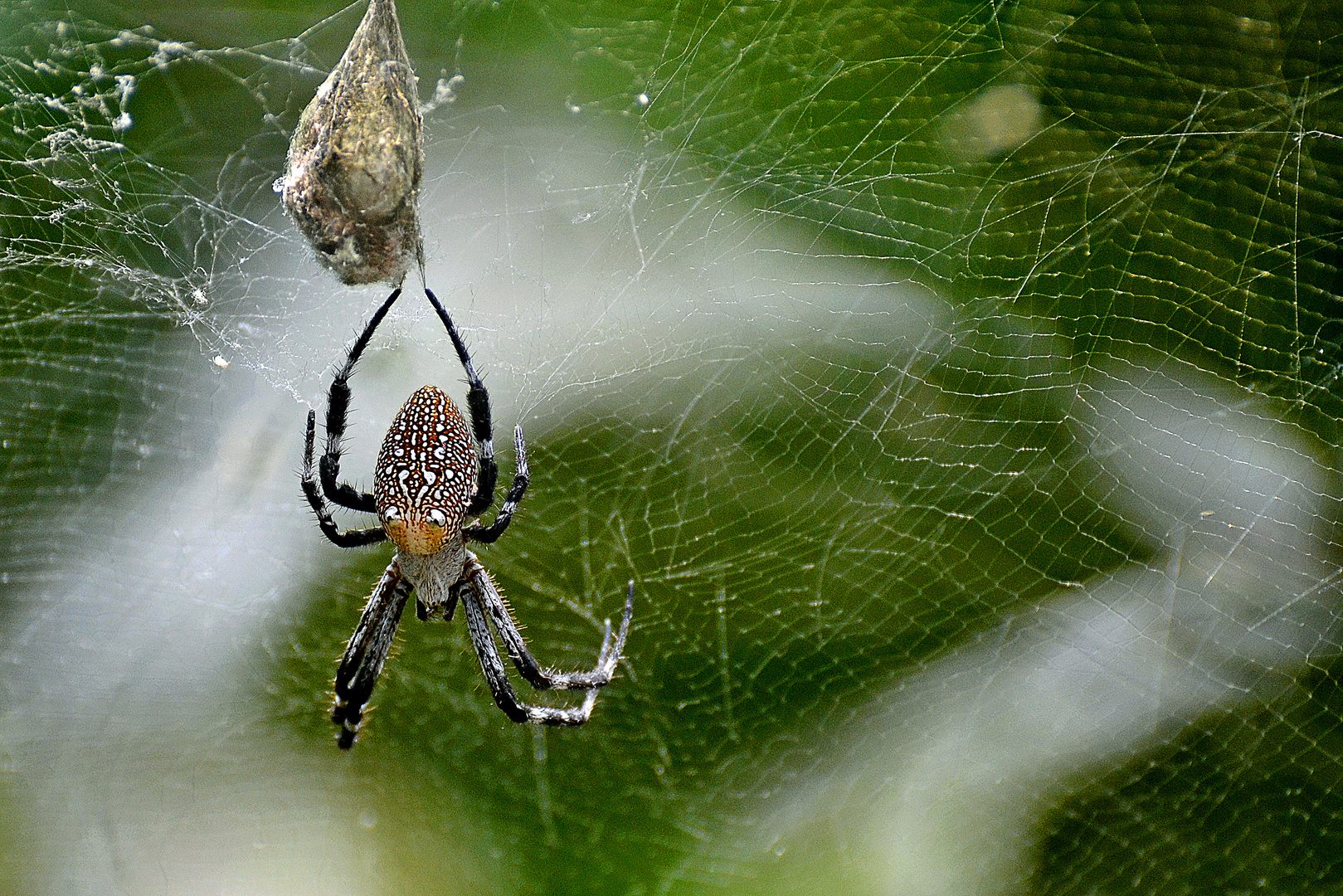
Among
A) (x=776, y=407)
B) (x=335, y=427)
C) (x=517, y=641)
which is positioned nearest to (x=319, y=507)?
(x=335, y=427)

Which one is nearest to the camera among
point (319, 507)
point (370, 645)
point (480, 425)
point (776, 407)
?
point (480, 425)

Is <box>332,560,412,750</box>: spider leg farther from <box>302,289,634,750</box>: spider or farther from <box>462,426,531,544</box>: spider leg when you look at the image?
<box>462,426,531,544</box>: spider leg

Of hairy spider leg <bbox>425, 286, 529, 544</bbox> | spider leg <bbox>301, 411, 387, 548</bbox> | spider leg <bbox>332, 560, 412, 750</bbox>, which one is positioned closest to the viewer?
hairy spider leg <bbox>425, 286, 529, 544</bbox>

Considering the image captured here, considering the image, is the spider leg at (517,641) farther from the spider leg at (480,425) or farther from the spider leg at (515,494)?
the spider leg at (480,425)

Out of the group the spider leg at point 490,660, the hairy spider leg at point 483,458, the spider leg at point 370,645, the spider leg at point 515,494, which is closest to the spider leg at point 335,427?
the hairy spider leg at point 483,458

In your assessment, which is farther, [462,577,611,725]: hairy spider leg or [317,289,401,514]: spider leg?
[462,577,611,725]: hairy spider leg

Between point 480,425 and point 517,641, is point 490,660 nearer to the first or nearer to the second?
point 517,641

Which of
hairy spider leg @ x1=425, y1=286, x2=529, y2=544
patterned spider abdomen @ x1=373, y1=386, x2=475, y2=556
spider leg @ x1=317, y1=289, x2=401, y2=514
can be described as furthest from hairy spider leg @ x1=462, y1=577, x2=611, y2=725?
spider leg @ x1=317, y1=289, x2=401, y2=514
